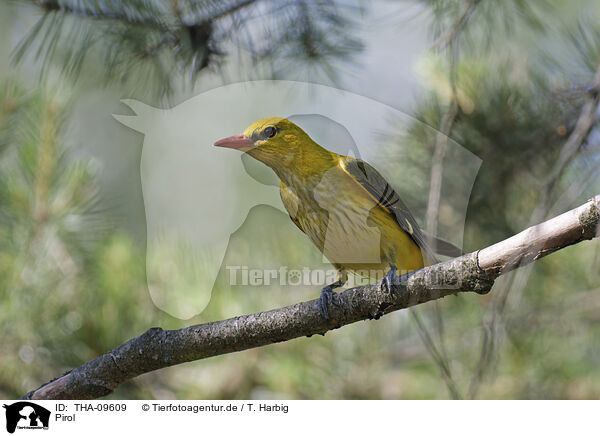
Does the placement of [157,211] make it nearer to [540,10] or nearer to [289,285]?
[289,285]

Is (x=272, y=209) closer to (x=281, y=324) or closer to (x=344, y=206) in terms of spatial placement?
(x=344, y=206)

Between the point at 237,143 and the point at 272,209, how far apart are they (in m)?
0.17

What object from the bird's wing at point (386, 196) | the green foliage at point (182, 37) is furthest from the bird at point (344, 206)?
the green foliage at point (182, 37)

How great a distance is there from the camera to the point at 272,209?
2.96 feet

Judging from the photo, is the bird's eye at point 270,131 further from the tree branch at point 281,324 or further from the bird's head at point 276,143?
the tree branch at point 281,324

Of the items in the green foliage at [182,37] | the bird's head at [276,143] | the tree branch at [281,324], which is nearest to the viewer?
the tree branch at [281,324]

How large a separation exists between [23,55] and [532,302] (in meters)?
0.92

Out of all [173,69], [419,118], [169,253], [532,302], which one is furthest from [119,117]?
[532,302]

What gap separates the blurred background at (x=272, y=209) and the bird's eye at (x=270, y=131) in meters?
0.09

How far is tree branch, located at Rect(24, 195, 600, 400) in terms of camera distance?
21.7 inches
